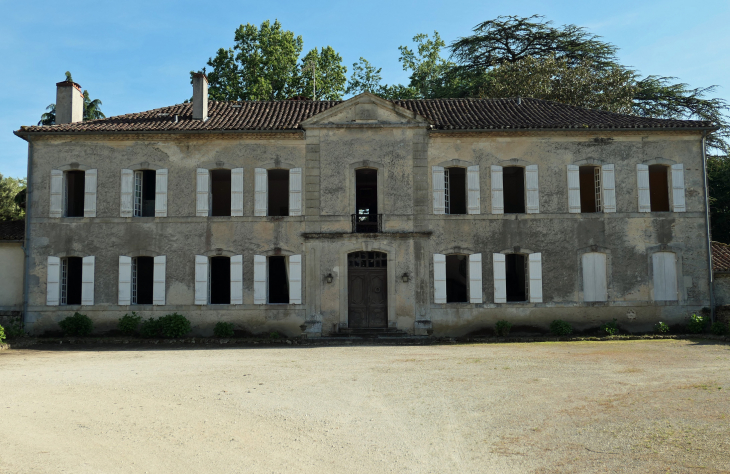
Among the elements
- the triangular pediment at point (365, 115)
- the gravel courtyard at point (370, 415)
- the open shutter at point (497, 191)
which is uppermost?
the triangular pediment at point (365, 115)

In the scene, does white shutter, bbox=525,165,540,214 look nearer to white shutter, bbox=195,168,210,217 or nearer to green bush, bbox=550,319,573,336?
green bush, bbox=550,319,573,336

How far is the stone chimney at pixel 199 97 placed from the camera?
59.7ft

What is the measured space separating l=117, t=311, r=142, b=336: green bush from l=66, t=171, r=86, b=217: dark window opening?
398 centimetres

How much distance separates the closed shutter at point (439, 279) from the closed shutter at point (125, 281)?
29.1 feet

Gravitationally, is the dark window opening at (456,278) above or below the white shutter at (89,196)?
below

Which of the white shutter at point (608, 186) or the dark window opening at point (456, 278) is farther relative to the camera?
the dark window opening at point (456, 278)

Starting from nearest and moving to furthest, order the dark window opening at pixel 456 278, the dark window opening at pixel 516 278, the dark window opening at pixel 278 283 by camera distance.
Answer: the dark window opening at pixel 516 278 → the dark window opening at pixel 278 283 → the dark window opening at pixel 456 278

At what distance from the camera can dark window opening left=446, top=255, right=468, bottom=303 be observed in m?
19.5

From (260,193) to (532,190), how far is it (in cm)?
806

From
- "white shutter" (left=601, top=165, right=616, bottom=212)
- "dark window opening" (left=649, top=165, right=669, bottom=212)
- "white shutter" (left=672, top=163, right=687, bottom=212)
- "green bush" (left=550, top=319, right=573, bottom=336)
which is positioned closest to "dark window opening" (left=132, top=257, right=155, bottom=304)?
"green bush" (left=550, top=319, right=573, bottom=336)

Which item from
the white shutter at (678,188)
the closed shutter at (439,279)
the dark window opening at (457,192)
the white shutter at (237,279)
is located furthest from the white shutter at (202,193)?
the white shutter at (678,188)

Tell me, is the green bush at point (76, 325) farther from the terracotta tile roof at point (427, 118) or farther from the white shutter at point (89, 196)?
the terracotta tile roof at point (427, 118)

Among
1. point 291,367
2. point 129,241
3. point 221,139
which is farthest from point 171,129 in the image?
point 291,367

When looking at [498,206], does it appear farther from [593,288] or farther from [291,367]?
[291,367]
